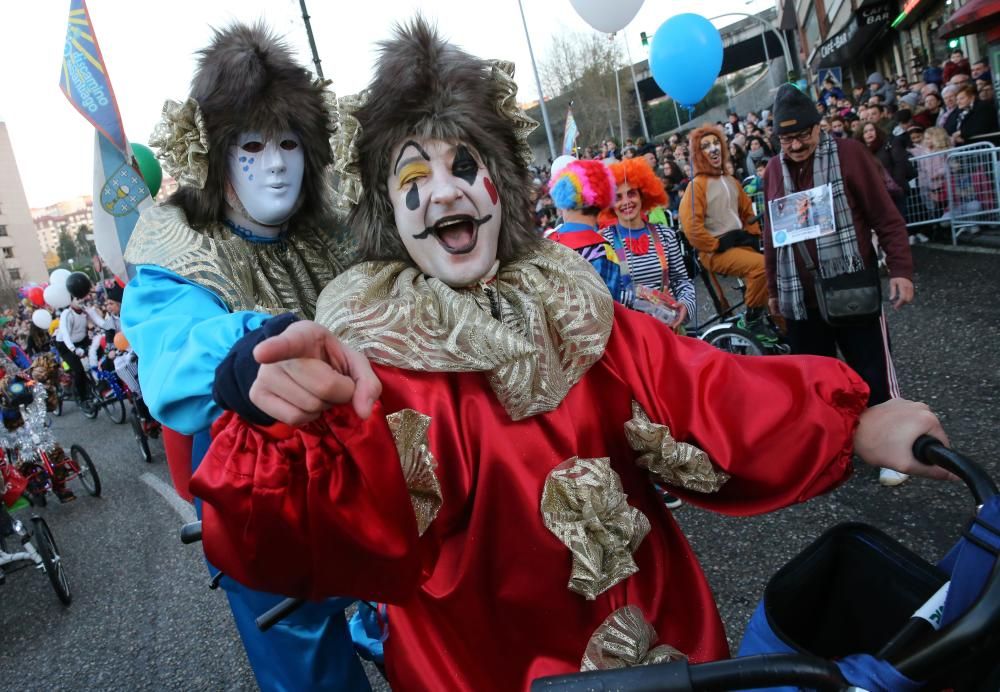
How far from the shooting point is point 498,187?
5.65 feet

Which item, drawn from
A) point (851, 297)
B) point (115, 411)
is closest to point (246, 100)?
point (851, 297)

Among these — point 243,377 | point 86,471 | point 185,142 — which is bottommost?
point 86,471

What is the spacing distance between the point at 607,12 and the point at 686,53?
2.23 metres

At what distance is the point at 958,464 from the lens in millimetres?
1206

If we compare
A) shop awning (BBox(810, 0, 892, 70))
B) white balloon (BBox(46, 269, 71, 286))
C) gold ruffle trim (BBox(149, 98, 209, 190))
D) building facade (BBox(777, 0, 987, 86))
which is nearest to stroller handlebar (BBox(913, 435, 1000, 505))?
gold ruffle trim (BBox(149, 98, 209, 190))

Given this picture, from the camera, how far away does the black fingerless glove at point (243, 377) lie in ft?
3.61

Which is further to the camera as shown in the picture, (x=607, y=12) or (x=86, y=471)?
(x=607, y=12)

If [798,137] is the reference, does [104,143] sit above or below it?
above

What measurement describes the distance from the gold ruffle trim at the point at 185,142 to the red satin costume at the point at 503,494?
893mm

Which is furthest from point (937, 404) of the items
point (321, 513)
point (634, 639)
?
point (321, 513)

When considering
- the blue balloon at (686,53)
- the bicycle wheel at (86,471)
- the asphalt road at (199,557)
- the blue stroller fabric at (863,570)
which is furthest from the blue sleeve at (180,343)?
the blue balloon at (686,53)

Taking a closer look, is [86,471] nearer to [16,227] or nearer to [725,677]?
[725,677]

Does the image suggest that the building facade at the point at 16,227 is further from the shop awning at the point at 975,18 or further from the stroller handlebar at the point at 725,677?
the stroller handlebar at the point at 725,677

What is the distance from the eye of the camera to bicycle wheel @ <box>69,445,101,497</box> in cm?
673
